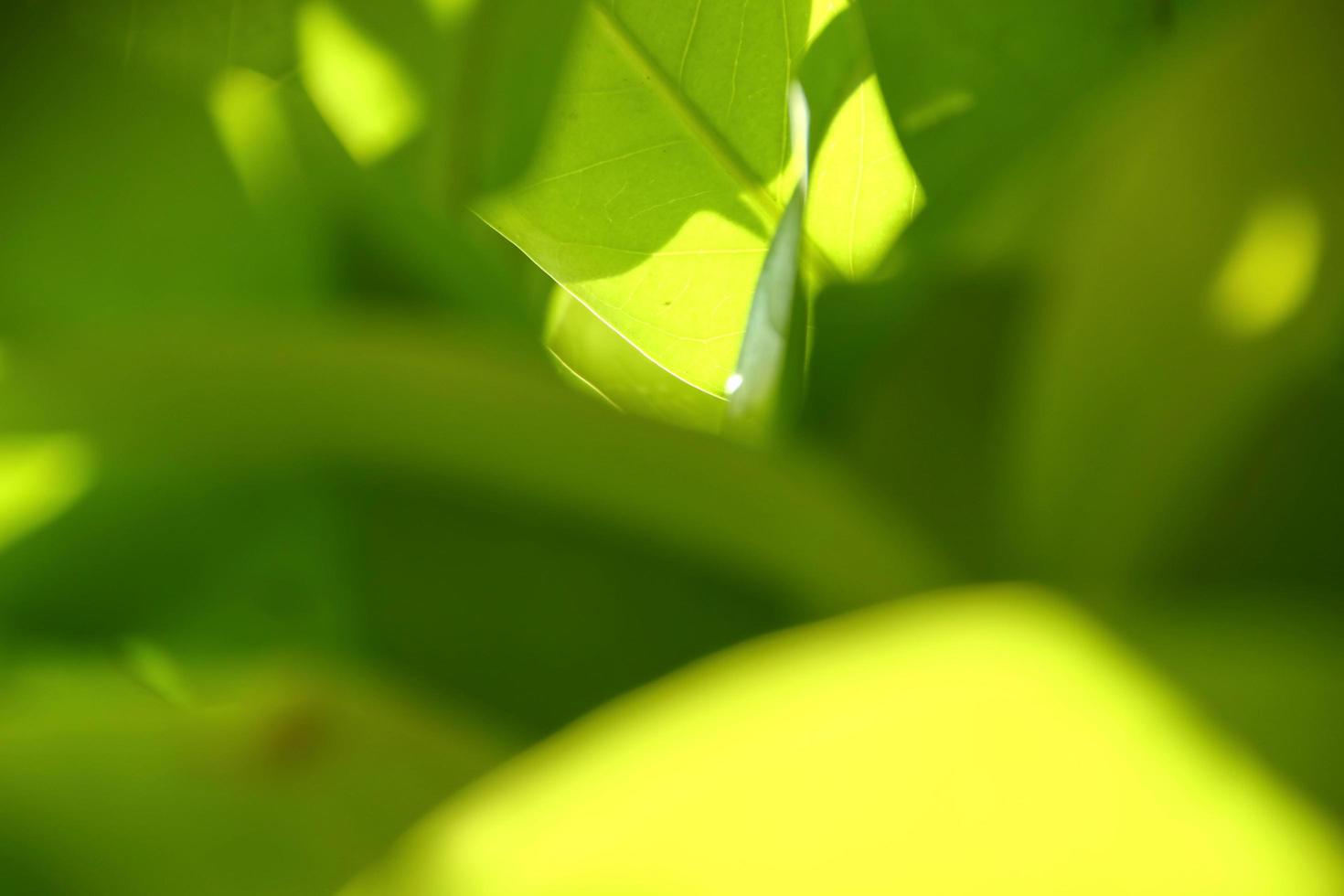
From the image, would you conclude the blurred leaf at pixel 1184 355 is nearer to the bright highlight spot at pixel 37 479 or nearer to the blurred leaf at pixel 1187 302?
the blurred leaf at pixel 1187 302

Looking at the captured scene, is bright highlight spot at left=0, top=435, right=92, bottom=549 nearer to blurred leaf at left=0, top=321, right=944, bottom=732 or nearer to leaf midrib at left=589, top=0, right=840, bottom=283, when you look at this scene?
blurred leaf at left=0, top=321, right=944, bottom=732

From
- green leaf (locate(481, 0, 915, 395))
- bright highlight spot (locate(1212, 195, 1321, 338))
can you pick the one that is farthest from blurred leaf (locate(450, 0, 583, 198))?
bright highlight spot (locate(1212, 195, 1321, 338))

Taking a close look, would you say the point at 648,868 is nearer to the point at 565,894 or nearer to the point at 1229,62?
the point at 565,894

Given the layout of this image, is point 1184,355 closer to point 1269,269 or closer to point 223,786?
point 1269,269

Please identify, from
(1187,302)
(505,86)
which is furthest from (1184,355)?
(505,86)

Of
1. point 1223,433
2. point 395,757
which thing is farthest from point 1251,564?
point 395,757
